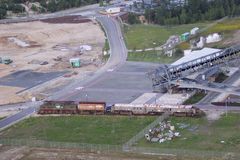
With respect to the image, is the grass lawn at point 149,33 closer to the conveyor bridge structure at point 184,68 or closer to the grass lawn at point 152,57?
the grass lawn at point 152,57

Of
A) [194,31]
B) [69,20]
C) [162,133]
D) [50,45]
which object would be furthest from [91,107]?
[69,20]

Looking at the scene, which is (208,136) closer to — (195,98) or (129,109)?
(129,109)

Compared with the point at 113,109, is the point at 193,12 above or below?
above

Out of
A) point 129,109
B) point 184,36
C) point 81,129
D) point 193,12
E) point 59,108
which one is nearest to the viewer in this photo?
point 81,129

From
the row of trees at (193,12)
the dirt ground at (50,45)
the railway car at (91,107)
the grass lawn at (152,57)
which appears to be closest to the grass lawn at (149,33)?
the row of trees at (193,12)

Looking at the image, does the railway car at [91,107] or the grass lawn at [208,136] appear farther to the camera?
the railway car at [91,107]

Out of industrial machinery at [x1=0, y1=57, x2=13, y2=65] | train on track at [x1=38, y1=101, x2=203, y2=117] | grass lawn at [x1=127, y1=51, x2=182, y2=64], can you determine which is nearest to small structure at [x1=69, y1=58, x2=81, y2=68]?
grass lawn at [x1=127, y1=51, x2=182, y2=64]
